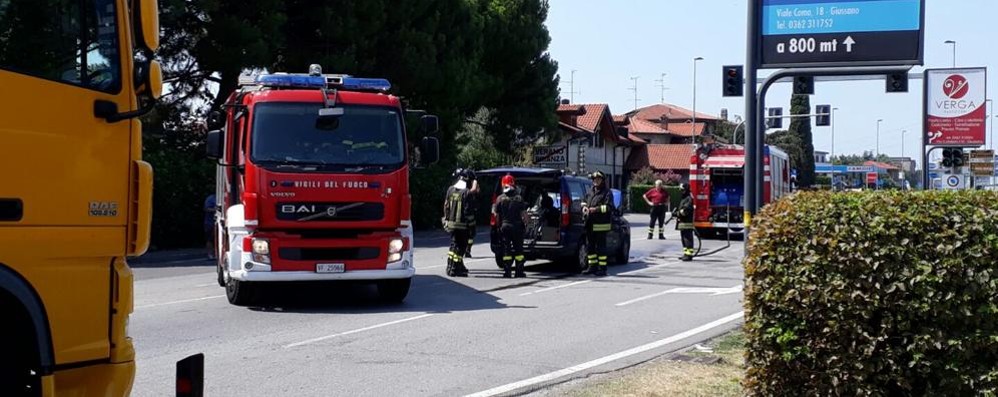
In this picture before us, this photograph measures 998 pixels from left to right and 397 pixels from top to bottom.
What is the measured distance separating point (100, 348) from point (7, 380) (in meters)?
0.44

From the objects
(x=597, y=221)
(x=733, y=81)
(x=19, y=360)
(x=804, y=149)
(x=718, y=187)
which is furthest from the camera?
(x=804, y=149)

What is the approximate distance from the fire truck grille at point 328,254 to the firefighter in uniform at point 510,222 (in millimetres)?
4631

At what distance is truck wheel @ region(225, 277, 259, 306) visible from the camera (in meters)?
13.3

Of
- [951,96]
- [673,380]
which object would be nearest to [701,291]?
[673,380]

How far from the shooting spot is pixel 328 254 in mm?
12875

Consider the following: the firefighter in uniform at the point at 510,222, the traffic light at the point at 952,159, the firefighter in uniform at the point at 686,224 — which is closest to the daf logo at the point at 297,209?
the firefighter in uniform at the point at 510,222

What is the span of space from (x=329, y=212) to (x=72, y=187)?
300 inches

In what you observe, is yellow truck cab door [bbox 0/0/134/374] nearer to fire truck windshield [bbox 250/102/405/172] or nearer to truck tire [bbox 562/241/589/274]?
fire truck windshield [bbox 250/102/405/172]

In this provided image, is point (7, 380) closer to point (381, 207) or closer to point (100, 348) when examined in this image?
point (100, 348)

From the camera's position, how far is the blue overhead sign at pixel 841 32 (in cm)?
948

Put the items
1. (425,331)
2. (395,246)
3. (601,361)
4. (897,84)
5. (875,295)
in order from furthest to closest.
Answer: (395,246) → (425,331) → (897,84) → (601,361) → (875,295)

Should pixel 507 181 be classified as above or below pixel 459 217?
above

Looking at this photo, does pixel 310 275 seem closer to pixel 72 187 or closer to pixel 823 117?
pixel 72 187

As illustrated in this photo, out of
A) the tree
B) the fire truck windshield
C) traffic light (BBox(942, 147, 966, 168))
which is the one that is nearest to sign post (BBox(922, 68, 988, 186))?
traffic light (BBox(942, 147, 966, 168))
